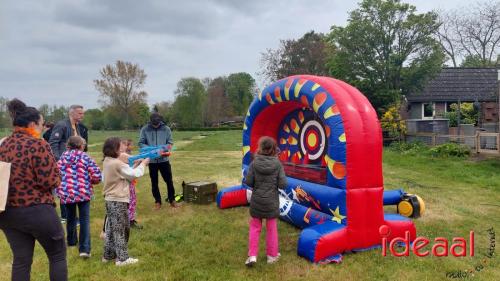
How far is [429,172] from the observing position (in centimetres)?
1166

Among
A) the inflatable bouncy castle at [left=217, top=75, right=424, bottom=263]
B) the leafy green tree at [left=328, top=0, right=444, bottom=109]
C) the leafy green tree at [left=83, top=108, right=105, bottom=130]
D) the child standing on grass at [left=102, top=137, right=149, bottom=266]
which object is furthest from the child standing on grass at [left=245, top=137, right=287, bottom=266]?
the leafy green tree at [left=83, top=108, right=105, bottom=130]

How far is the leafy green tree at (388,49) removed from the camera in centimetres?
2036

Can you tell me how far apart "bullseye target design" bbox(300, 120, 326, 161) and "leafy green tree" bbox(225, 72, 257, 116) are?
6799 centimetres

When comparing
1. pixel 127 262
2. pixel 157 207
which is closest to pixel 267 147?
pixel 127 262

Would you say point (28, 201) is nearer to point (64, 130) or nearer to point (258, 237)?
point (258, 237)

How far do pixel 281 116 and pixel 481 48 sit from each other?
1353 inches

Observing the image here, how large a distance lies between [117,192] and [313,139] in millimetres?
3285

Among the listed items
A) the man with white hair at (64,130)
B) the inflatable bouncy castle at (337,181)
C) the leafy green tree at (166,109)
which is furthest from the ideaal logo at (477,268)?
the leafy green tree at (166,109)

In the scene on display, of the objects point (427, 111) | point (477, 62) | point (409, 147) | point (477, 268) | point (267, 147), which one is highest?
point (477, 62)

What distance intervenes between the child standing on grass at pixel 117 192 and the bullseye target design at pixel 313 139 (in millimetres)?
2883

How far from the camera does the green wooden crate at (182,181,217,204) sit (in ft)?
25.9

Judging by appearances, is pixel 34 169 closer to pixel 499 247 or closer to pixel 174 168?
pixel 499 247

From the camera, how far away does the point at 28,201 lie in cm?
325

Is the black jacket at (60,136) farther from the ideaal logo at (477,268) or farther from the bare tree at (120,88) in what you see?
the bare tree at (120,88)
